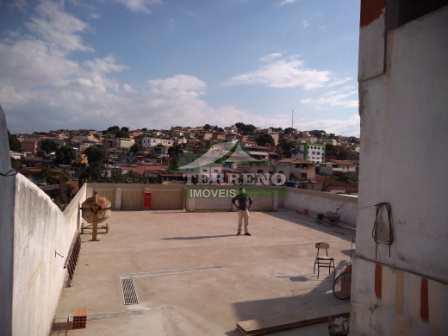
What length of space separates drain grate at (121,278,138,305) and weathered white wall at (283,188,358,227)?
30.2 ft

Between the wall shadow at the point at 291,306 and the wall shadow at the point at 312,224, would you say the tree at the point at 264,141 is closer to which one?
the wall shadow at the point at 312,224

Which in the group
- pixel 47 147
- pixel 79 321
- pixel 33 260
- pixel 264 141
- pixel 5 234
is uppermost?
pixel 264 141

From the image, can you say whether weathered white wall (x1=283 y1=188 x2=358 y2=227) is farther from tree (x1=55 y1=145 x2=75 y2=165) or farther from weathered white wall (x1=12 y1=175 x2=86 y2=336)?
tree (x1=55 y1=145 x2=75 y2=165)

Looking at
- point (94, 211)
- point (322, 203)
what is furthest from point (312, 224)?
point (94, 211)

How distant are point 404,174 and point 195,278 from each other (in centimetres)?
471

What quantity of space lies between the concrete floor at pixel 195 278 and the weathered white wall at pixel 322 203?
3.72ft

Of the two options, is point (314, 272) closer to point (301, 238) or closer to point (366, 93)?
point (301, 238)

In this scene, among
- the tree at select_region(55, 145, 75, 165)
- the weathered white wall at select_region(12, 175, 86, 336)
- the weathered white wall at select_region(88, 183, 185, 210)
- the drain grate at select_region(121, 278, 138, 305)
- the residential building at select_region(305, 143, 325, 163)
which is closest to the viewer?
the weathered white wall at select_region(12, 175, 86, 336)

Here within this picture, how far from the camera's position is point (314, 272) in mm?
7672

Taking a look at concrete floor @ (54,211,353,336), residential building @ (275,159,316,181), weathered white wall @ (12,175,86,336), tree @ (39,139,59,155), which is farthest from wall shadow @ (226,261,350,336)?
tree @ (39,139,59,155)

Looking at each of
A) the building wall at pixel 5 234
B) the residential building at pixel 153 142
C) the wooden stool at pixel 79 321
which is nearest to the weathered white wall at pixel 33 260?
the building wall at pixel 5 234

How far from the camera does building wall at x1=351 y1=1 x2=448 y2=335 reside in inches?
132

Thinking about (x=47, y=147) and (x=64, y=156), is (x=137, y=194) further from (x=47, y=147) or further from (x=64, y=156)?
(x=47, y=147)

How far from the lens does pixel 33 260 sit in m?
3.22
